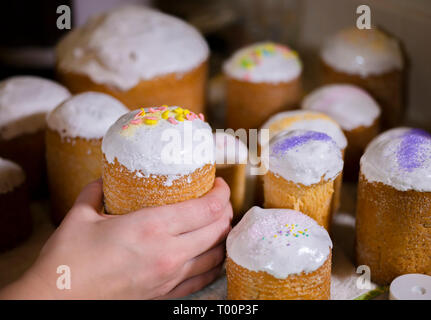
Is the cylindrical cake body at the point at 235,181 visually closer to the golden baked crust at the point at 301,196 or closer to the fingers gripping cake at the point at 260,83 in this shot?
the golden baked crust at the point at 301,196

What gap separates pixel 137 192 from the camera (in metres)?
0.83

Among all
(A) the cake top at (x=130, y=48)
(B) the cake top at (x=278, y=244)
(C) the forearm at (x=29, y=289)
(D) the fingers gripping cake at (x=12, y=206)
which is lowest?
(D) the fingers gripping cake at (x=12, y=206)

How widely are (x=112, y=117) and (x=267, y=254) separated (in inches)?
17.8

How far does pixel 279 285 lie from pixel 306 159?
0.25 meters

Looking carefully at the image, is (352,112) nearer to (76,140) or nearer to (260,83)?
(260,83)

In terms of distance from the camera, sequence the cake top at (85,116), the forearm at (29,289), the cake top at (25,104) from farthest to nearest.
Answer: the cake top at (25,104) → the cake top at (85,116) → the forearm at (29,289)

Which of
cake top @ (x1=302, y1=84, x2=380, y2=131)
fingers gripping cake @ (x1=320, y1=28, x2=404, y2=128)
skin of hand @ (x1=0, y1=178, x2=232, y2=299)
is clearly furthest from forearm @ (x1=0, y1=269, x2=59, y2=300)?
fingers gripping cake @ (x1=320, y1=28, x2=404, y2=128)

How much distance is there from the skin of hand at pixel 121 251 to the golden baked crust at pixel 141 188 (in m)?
0.02

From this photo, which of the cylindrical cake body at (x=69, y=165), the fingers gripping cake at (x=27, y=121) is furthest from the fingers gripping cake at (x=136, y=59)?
the cylindrical cake body at (x=69, y=165)

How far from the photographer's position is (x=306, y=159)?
36.5 inches

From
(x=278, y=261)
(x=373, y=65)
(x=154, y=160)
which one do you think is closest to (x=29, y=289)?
(x=154, y=160)

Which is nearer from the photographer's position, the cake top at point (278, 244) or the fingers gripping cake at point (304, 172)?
the cake top at point (278, 244)

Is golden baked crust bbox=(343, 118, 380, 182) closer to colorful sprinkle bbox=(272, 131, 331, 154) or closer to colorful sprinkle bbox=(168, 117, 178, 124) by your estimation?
colorful sprinkle bbox=(272, 131, 331, 154)

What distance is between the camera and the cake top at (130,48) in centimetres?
127
